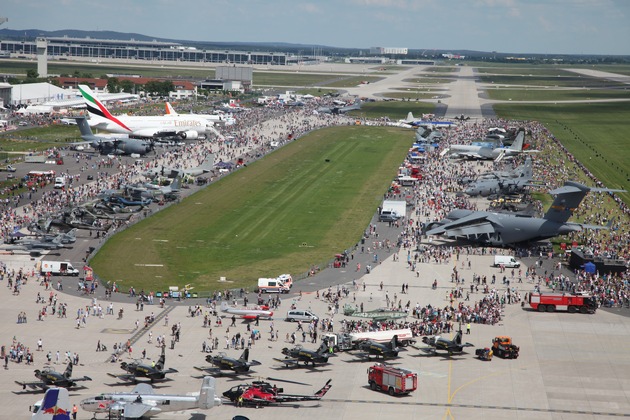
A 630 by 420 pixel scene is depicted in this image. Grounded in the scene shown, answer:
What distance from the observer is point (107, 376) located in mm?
55875

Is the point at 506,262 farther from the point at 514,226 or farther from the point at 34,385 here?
the point at 34,385

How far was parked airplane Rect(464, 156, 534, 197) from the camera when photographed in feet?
389

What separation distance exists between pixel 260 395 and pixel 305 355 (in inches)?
274

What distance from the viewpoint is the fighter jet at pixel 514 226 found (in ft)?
302

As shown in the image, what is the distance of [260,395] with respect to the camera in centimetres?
5203

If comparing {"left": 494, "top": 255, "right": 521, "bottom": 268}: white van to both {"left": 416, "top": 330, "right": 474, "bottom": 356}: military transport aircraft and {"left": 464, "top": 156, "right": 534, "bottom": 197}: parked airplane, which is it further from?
{"left": 464, "top": 156, "right": 534, "bottom": 197}: parked airplane

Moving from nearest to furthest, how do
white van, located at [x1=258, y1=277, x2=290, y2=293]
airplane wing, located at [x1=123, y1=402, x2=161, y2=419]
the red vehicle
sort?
airplane wing, located at [x1=123, y1=402, x2=161, y2=419], the red vehicle, white van, located at [x1=258, y1=277, x2=290, y2=293]

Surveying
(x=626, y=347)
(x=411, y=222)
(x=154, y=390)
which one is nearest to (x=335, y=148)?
(x=411, y=222)

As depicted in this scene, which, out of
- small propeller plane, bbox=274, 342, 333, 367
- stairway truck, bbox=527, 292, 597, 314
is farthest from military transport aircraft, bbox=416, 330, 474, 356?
stairway truck, bbox=527, 292, 597, 314

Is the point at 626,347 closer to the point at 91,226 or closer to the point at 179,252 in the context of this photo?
the point at 179,252

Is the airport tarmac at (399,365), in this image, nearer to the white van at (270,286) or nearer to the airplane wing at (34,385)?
the airplane wing at (34,385)

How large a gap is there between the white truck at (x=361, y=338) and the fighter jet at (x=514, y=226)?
3161 cm

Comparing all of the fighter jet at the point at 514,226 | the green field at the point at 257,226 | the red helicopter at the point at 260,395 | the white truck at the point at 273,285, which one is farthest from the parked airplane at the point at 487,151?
the red helicopter at the point at 260,395

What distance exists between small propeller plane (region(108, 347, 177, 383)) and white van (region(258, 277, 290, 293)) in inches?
858
